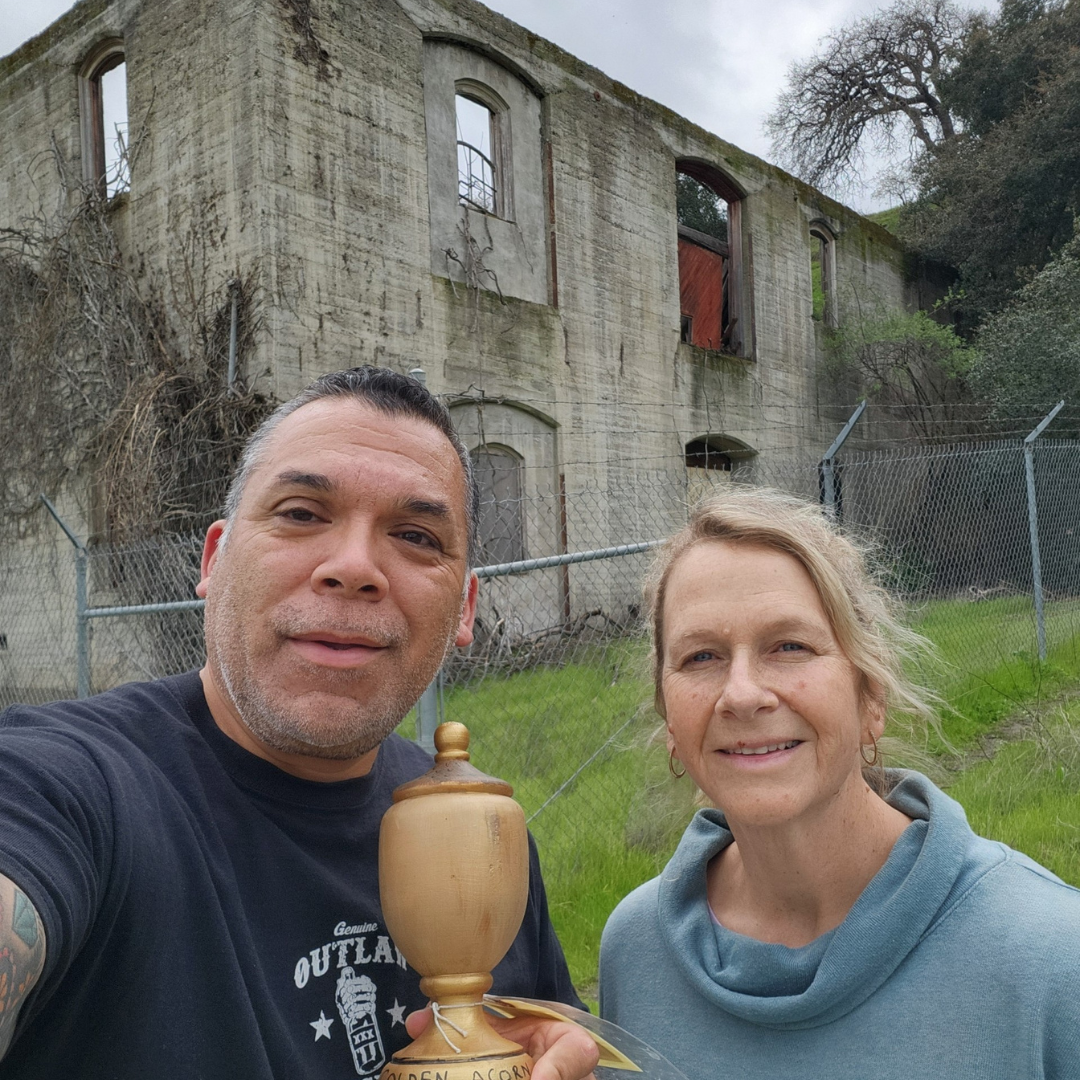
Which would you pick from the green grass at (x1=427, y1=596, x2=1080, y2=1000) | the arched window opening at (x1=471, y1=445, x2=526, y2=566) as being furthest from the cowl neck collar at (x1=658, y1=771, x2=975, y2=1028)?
the arched window opening at (x1=471, y1=445, x2=526, y2=566)

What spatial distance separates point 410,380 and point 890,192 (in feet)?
70.1

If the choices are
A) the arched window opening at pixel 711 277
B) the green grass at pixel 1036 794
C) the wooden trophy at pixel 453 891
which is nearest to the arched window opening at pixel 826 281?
the arched window opening at pixel 711 277

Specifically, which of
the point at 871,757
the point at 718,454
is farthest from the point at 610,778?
the point at 718,454

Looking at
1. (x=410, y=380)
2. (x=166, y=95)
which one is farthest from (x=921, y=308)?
(x=410, y=380)

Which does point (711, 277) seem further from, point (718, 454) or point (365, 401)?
point (365, 401)

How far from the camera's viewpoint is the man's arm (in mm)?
900

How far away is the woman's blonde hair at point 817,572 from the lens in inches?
63.7

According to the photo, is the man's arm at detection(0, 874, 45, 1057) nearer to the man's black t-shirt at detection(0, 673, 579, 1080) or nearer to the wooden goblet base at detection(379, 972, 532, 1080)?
the man's black t-shirt at detection(0, 673, 579, 1080)

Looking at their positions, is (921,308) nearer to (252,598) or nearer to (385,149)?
(385,149)

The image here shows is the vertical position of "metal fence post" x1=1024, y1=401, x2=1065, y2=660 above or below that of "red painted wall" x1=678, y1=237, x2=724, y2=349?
below

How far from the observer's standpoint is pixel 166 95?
9.27 metres

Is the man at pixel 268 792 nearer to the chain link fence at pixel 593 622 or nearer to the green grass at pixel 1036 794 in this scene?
the chain link fence at pixel 593 622

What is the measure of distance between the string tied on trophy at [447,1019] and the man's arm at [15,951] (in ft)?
1.49

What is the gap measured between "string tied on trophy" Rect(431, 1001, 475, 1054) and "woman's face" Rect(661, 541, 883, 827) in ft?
1.74
